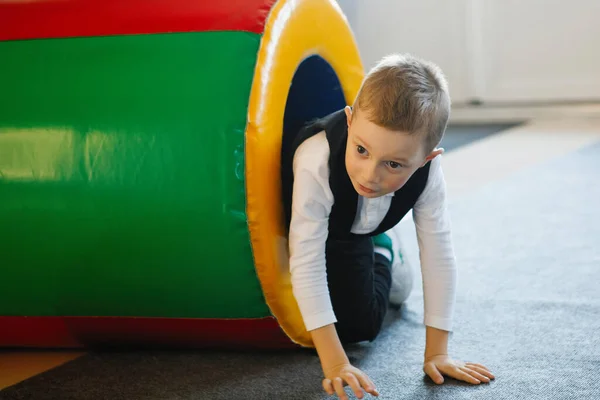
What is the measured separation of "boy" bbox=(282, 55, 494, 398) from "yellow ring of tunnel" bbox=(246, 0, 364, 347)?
0.03 metres

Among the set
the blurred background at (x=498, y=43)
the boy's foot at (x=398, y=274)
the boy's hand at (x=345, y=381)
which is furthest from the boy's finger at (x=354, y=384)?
the blurred background at (x=498, y=43)

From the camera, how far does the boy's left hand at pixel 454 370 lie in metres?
1.26

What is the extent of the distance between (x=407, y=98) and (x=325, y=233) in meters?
0.27

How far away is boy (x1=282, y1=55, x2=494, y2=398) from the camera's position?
1.14 m

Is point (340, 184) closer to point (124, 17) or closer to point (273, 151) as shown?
point (273, 151)

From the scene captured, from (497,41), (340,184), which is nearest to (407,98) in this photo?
(340,184)

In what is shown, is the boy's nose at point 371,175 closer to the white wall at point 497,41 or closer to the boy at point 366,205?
the boy at point 366,205

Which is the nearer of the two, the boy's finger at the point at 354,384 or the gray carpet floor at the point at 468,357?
the boy's finger at the point at 354,384

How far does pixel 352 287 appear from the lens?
1431mm

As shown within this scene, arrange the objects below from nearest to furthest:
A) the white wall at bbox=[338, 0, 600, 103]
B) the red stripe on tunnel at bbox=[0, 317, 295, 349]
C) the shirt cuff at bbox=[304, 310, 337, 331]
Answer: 1. the shirt cuff at bbox=[304, 310, 337, 331]
2. the red stripe on tunnel at bbox=[0, 317, 295, 349]
3. the white wall at bbox=[338, 0, 600, 103]

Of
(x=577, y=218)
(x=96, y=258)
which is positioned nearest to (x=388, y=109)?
(x=96, y=258)

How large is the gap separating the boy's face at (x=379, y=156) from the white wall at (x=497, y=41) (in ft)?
10.2

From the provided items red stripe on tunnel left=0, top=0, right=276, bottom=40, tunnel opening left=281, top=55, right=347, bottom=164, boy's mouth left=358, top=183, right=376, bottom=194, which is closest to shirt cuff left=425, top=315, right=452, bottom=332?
boy's mouth left=358, top=183, right=376, bottom=194

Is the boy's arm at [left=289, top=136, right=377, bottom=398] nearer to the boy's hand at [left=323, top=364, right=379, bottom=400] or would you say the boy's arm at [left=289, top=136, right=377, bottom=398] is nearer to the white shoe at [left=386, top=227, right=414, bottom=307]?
the boy's hand at [left=323, top=364, right=379, bottom=400]
